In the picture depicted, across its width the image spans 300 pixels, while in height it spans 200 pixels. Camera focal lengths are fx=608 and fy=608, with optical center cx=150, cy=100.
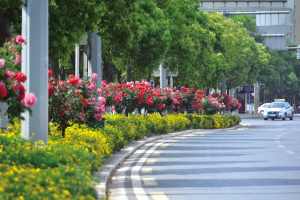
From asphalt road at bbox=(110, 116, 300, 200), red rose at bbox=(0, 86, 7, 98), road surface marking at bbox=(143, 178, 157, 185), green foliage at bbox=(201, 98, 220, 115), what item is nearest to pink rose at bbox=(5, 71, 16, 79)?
red rose at bbox=(0, 86, 7, 98)

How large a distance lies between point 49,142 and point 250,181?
3981 millimetres

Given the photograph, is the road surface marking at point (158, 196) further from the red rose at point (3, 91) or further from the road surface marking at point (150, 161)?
the road surface marking at point (150, 161)

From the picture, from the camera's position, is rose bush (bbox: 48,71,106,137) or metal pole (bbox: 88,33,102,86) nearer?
rose bush (bbox: 48,71,106,137)

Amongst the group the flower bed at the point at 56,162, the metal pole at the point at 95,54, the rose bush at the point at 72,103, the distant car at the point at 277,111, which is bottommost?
the distant car at the point at 277,111

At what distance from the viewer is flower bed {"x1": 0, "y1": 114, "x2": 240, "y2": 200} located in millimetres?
6242

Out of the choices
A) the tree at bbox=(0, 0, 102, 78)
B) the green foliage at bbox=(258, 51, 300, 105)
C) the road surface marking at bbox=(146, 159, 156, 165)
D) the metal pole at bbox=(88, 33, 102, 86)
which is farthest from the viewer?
the green foliage at bbox=(258, 51, 300, 105)

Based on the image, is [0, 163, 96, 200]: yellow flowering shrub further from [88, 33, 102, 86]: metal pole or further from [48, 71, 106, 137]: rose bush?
[88, 33, 102, 86]: metal pole

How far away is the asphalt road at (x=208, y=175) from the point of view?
9696 millimetres

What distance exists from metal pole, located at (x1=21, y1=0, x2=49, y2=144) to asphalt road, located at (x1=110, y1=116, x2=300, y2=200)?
1.85 metres

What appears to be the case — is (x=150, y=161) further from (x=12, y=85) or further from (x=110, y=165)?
(x=12, y=85)

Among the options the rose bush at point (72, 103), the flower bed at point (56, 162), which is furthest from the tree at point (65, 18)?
the flower bed at point (56, 162)

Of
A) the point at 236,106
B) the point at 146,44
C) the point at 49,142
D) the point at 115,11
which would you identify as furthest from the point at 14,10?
the point at 236,106

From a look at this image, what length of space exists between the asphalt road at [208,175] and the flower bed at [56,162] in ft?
2.34

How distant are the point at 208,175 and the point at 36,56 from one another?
410 cm
